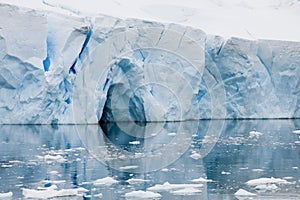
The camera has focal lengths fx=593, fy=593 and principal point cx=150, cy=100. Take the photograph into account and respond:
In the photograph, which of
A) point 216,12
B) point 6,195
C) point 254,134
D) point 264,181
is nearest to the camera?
point 6,195

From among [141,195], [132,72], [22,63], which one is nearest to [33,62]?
[22,63]

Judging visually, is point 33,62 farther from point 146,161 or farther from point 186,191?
point 186,191

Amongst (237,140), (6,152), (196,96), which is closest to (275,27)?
(196,96)

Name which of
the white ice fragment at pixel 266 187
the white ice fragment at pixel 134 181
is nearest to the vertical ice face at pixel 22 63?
the white ice fragment at pixel 134 181

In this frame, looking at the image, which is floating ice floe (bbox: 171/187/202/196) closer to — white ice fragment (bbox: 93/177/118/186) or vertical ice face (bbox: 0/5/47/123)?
white ice fragment (bbox: 93/177/118/186)

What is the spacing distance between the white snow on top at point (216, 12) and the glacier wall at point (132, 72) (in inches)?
37.3

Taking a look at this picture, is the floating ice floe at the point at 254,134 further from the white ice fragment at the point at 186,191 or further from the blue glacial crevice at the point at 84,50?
the white ice fragment at the point at 186,191

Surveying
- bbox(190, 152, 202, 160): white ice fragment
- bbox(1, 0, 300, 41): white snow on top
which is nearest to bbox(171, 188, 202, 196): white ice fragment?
bbox(190, 152, 202, 160): white ice fragment

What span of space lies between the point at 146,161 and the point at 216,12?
15650mm

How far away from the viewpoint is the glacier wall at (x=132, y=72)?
51.3 ft

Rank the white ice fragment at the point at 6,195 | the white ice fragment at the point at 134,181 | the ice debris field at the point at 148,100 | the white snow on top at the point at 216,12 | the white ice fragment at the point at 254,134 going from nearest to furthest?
the white ice fragment at the point at 6,195 < the white ice fragment at the point at 134,181 < the ice debris field at the point at 148,100 < the white ice fragment at the point at 254,134 < the white snow on top at the point at 216,12

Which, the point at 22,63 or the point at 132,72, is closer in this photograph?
the point at 22,63

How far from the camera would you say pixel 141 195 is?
22.1ft

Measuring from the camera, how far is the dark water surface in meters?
7.12
